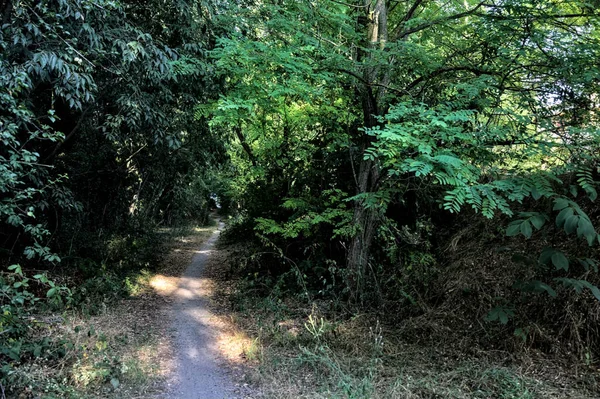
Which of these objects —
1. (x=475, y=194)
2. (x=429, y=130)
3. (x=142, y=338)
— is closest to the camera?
(x=475, y=194)

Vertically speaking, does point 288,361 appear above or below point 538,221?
below

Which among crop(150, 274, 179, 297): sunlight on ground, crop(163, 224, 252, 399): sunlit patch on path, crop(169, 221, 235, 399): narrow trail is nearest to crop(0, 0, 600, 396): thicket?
crop(150, 274, 179, 297): sunlight on ground

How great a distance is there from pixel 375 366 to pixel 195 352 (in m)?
3.06

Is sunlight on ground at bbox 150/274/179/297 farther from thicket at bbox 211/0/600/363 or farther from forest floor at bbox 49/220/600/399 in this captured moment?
thicket at bbox 211/0/600/363

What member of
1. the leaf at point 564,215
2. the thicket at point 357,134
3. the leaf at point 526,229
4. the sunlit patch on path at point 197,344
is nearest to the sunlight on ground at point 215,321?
the sunlit patch on path at point 197,344

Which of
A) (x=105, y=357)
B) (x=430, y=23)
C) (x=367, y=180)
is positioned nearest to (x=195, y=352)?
(x=105, y=357)

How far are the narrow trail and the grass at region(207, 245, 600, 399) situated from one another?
1.58 ft

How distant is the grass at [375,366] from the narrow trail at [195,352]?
481 mm

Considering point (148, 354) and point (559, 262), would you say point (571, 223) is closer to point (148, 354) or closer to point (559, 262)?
point (559, 262)

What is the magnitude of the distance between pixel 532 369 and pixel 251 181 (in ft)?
27.5

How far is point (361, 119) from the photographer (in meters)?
8.30

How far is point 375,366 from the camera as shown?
5.27 metres

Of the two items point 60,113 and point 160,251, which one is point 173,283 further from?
point 60,113

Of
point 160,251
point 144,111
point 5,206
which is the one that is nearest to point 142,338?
point 5,206
